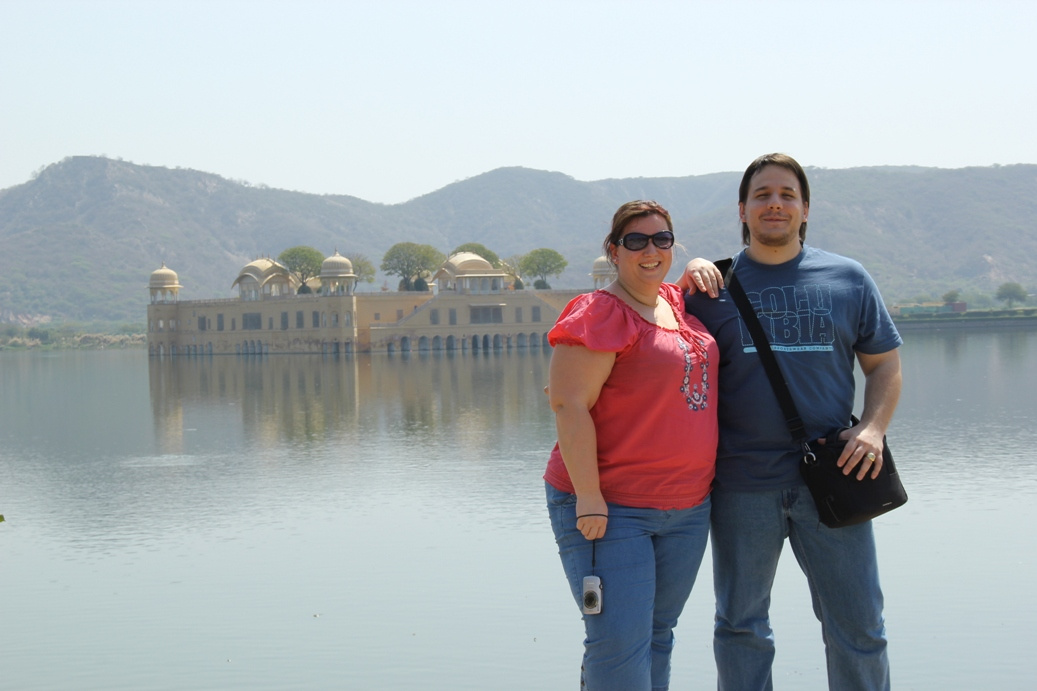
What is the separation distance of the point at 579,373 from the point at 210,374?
38.5m

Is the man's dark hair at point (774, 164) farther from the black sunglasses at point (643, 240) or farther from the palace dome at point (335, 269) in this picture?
the palace dome at point (335, 269)

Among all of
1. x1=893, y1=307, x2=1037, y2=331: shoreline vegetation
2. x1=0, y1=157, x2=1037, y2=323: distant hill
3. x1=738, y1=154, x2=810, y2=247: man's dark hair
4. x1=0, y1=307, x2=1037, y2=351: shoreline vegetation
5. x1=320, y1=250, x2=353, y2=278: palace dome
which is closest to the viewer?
x1=738, y1=154, x2=810, y2=247: man's dark hair

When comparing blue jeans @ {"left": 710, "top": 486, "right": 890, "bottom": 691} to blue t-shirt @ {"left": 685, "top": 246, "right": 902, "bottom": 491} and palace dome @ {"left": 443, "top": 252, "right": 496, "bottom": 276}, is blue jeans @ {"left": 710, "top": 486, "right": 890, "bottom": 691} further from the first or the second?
palace dome @ {"left": 443, "top": 252, "right": 496, "bottom": 276}

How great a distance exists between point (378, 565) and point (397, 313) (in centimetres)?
5130

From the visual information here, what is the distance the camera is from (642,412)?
3.57 m

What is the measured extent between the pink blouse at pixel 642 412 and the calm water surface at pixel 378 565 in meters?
2.20

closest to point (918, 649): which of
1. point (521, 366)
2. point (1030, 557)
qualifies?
point (1030, 557)

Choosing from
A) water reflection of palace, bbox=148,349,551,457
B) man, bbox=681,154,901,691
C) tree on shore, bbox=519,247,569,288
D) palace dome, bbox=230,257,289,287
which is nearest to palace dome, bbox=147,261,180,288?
palace dome, bbox=230,257,289,287

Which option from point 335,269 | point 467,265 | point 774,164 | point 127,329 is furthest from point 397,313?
point 127,329

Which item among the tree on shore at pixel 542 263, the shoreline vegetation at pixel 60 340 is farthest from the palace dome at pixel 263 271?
the shoreline vegetation at pixel 60 340

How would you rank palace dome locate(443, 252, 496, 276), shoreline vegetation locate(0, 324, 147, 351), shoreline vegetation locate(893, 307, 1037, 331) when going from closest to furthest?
palace dome locate(443, 252, 496, 276) → shoreline vegetation locate(893, 307, 1037, 331) → shoreline vegetation locate(0, 324, 147, 351)

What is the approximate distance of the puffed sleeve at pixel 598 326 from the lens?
3512 mm

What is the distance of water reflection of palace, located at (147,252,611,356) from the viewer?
56.2m

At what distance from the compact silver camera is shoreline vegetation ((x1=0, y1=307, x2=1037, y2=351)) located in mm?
62196
